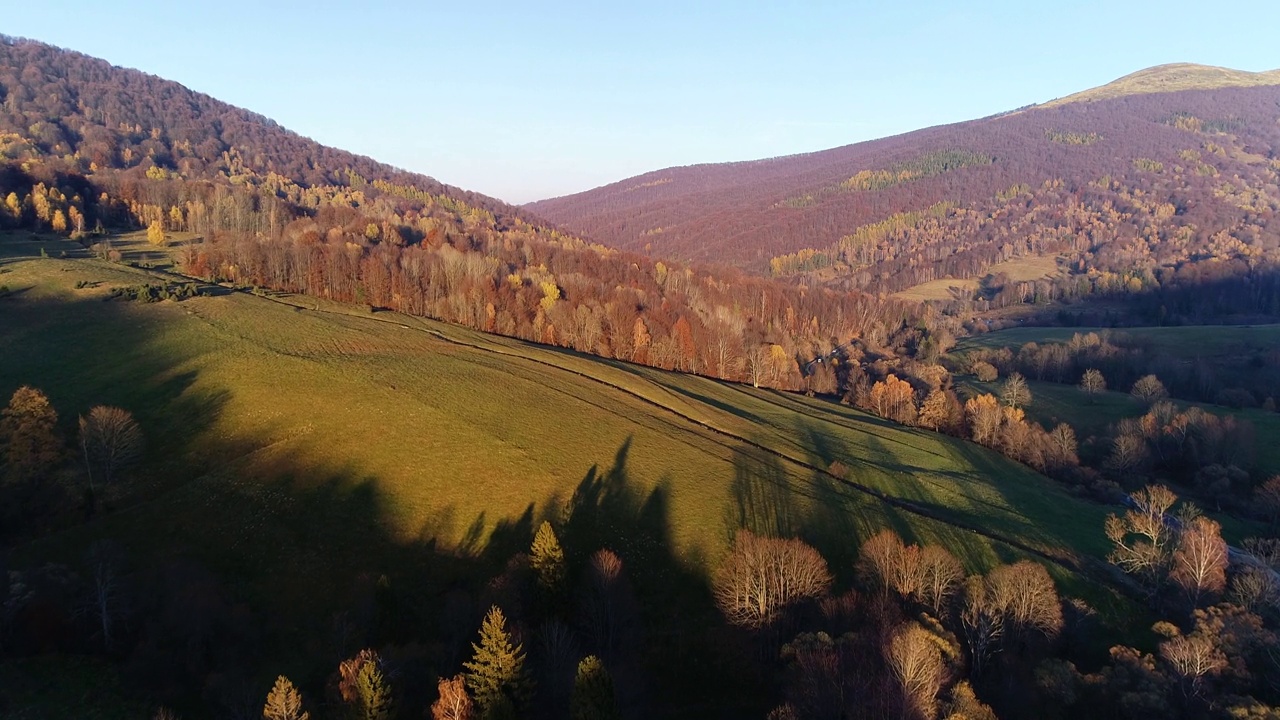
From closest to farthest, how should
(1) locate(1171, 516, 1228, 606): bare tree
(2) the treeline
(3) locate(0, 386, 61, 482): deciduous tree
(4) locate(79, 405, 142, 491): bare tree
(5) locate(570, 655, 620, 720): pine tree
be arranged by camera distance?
(5) locate(570, 655, 620, 720): pine tree → (3) locate(0, 386, 61, 482): deciduous tree → (1) locate(1171, 516, 1228, 606): bare tree → (4) locate(79, 405, 142, 491): bare tree → (2) the treeline

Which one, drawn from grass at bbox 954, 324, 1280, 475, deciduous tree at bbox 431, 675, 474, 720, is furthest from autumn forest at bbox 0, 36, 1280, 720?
grass at bbox 954, 324, 1280, 475

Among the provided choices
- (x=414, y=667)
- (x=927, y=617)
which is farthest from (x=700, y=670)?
(x=414, y=667)

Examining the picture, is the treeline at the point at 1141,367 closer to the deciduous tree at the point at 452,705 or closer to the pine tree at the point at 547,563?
the pine tree at the point at 547,563

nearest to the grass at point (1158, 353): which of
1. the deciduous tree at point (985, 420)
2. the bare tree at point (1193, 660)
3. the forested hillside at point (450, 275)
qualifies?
the deciduous tree at point (985, 420)

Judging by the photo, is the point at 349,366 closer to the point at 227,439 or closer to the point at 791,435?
the point at 227,439

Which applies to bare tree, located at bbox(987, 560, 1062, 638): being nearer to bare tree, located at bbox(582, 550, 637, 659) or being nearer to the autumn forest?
the autumn forest

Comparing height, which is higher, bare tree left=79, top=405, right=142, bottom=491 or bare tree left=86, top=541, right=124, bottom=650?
bare tree left=79, top=405, right=142, bottom=491

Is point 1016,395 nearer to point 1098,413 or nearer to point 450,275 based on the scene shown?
point 1098,413

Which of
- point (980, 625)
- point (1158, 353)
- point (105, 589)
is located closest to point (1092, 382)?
point (1158, 353)
